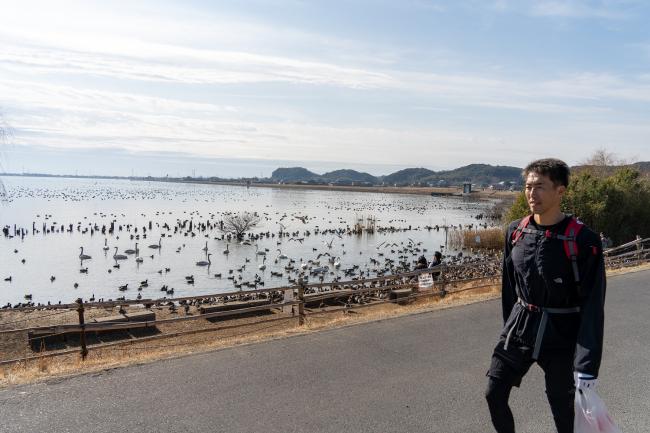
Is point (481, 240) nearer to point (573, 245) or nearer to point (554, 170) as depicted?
point (554, 170)

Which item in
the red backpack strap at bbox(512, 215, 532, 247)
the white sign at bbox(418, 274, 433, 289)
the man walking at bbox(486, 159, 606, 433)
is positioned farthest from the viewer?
the white sign at bbox(418, 274, 433, 289)

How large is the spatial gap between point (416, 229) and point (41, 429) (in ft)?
175

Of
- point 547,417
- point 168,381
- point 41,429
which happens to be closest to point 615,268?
point 547,417

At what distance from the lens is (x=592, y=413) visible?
3.32 meters

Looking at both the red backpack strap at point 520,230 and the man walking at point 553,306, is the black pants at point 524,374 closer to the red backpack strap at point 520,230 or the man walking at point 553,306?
the man walking at point 553,306

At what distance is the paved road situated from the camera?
4.96 metres

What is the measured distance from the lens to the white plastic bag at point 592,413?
10.9 feet

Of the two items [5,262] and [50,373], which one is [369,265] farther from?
[50,373]

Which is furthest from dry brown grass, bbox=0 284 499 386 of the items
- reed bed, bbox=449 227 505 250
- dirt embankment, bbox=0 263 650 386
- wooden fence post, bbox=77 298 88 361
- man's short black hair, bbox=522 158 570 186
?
reed bed, bbox=449 227 505 250

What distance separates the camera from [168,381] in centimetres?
600

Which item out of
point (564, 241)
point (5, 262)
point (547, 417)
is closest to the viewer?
point (564, 241)

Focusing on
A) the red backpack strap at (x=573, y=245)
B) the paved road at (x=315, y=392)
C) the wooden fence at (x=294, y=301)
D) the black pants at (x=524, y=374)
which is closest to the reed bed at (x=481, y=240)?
the wooden fence at (x=294, y=301)

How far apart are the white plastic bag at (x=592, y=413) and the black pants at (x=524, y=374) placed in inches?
7.3

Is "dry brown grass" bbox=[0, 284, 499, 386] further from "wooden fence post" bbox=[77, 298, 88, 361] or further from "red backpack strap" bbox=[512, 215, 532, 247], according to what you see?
"red backpack strap" bbox=[512, 215, 532, 247]
